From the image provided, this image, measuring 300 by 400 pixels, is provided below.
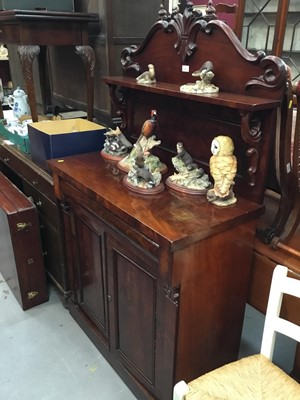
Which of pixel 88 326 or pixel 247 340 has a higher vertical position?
pixel 88 326

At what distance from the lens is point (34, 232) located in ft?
5.94

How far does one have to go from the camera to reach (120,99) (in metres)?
1.62

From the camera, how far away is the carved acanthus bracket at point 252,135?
1.03 metres

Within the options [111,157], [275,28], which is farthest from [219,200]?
Answer: [275,28]

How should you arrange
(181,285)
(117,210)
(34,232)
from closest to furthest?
(181,285)
(117,210)
(34,232)

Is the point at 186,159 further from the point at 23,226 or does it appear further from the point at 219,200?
the point at 23,226

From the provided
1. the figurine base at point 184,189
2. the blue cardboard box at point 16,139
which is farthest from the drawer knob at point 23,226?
the figurine base at point 184,189

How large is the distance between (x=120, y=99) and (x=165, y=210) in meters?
0.73

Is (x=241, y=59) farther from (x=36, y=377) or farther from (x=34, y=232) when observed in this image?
(x=36, y=377)

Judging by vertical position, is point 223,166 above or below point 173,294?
above

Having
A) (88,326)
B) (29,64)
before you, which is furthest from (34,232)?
(29,64)

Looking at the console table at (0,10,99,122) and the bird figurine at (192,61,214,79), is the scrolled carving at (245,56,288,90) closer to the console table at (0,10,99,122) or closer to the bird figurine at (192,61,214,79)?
the bird figurine at (192,61,214,79)

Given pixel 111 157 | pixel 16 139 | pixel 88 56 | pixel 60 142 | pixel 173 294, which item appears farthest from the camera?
pixel 16 139

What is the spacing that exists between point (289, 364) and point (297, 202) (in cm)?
88
